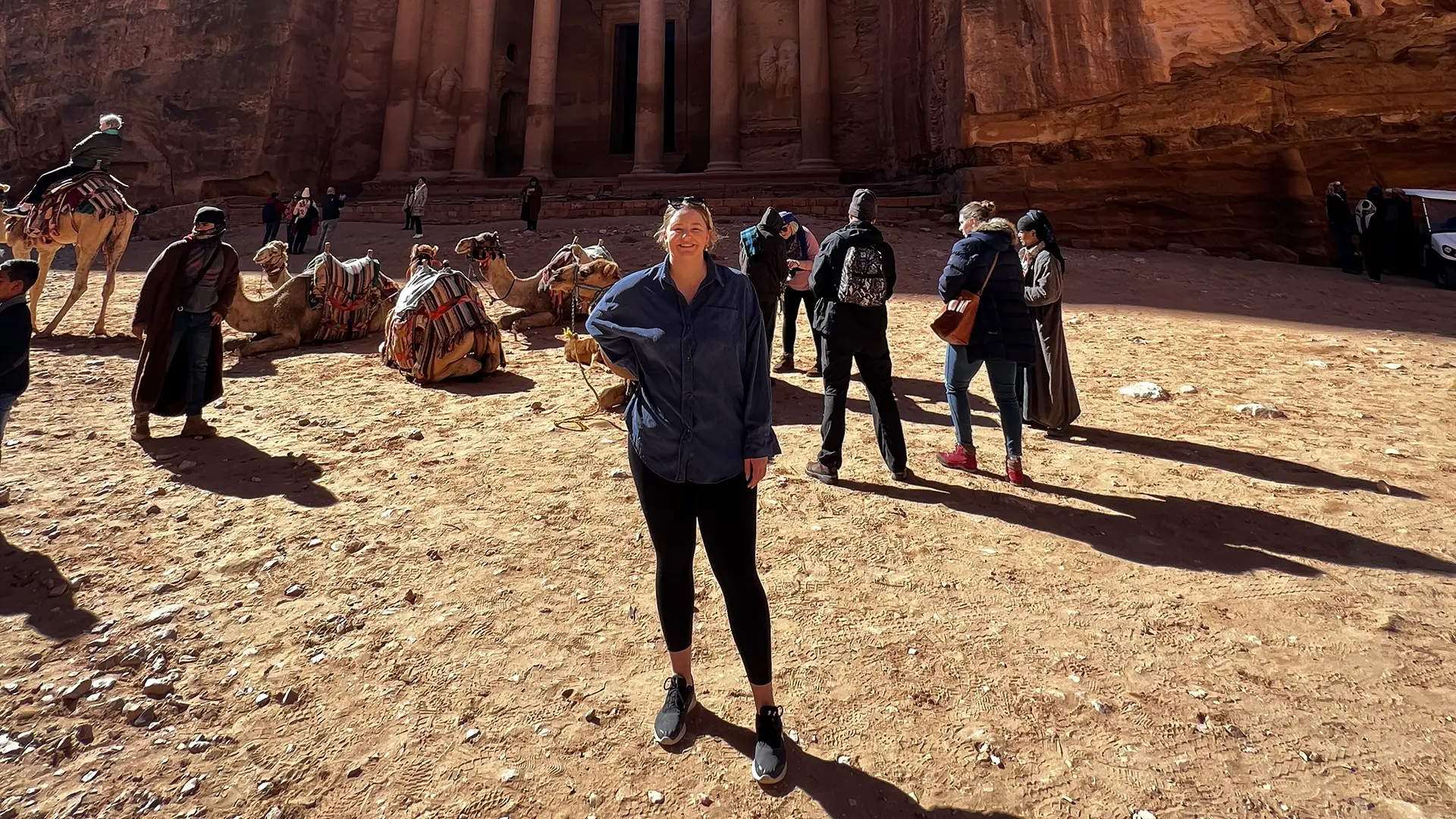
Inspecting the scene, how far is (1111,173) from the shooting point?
45.1ft

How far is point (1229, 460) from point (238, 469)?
6.66 meters

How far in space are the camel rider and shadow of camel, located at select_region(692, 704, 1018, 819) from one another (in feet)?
31.1

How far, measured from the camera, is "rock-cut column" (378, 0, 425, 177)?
21812mm

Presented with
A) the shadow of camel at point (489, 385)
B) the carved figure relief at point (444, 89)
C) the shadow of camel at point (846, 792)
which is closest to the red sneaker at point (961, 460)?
the shadow of camel at point (846, 792)

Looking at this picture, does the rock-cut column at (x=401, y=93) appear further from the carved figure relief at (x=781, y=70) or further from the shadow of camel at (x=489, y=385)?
the shadow of camel at (x=489, y=385)

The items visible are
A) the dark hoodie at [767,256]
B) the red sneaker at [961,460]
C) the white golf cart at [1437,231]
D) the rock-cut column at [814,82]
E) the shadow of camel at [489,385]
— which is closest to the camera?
the red sneaker at [961,460]

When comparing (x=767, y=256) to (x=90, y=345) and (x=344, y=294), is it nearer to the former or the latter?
(x=344, y=294)

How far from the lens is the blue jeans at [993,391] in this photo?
412 cm

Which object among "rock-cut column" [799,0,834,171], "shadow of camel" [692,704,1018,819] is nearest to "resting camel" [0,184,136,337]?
"shadow of camel" [692,704,1018,819]

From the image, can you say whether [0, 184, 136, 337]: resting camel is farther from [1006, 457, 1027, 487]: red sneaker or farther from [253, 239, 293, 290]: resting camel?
[1006, 457, 1027, 487]: red sneaker

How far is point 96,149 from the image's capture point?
7637 millimetres

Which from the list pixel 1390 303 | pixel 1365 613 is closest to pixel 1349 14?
pixel 1390 303

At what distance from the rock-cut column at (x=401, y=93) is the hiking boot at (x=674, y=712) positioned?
23570 millimetres

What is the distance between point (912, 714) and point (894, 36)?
20.4 m
